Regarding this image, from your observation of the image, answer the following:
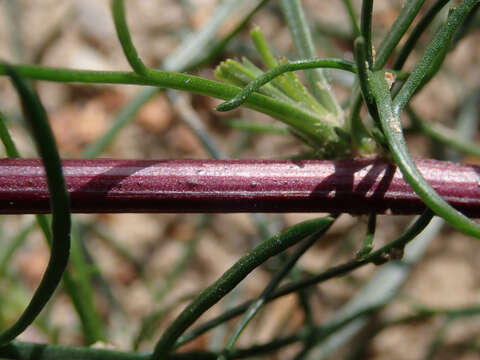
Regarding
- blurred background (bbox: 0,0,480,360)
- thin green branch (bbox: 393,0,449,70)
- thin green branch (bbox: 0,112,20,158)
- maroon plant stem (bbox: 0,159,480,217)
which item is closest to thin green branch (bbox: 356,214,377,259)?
maroon plant stem (bbox: 0,159,480,217)

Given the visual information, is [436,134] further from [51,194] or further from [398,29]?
[51,194]

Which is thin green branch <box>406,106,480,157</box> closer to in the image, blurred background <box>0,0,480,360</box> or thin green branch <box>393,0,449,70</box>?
thin green branch <box>393,0,449,70</box>

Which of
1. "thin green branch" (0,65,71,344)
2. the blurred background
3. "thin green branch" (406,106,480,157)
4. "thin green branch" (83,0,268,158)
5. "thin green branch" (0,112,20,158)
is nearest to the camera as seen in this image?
"thin green branch" (0,65,71,344)

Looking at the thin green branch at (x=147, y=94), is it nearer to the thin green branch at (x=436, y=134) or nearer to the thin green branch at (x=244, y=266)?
the thin green branch at (x=436, y=134)

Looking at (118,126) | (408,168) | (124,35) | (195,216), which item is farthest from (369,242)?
(195,216)

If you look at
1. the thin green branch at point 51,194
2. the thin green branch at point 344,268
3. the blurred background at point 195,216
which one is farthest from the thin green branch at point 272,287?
the blurred background at point 195,216

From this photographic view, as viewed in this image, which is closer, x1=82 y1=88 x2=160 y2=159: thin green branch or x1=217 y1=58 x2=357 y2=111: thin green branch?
x1=217 y1=58 x2=357 y2=111: thin green branch
